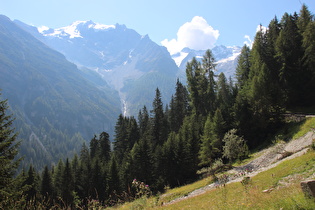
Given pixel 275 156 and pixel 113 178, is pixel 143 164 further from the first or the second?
pixel 275 156

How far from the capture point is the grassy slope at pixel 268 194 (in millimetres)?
6527

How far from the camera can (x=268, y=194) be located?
8.84 meters

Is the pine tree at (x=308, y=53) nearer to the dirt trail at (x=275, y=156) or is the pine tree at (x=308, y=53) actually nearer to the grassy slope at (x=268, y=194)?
the grassy slope at (x=268, y=194)

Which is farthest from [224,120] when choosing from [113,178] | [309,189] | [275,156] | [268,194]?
[309,189]

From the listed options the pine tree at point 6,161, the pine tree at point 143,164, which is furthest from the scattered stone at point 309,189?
the pine tree at point 143,164

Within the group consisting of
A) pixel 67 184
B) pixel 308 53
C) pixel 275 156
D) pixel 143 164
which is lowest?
pixel 275 156

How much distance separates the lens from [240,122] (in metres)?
43.4

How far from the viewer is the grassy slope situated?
653 centimetres

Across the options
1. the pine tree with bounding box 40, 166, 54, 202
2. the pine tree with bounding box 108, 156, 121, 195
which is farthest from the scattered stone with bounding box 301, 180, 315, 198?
the pine tree with bounding box 40, 166, 54, 202

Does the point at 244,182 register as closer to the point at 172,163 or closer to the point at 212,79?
the point at 172,163

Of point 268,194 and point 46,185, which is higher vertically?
point 46,185

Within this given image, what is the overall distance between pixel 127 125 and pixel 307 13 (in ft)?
197

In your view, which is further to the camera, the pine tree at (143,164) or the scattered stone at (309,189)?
the pine tree at (143,164)

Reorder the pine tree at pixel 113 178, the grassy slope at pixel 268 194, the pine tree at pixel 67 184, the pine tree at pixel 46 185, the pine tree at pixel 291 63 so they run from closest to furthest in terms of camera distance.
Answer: the grassy slope at pixel 268 194
the pine tree at pixel 291 63
the pine tree at pixel 113 178
the pine tree at pixel 67 184
the pine tree at pixel 46 185
